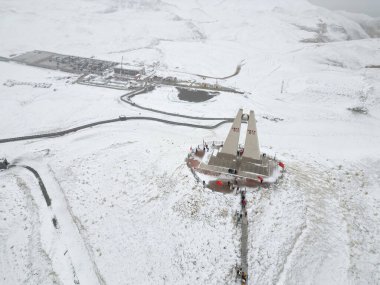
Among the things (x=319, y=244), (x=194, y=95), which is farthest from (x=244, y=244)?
(x=194, y=95)

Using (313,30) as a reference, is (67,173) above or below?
below

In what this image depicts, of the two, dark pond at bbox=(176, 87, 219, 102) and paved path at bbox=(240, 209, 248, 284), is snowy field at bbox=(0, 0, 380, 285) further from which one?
dark pond at bbox=(176, 87, 219, 102)

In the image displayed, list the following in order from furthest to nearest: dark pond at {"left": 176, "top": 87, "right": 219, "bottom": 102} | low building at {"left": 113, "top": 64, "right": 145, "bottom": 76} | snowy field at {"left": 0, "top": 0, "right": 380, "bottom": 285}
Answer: low building at {"left": 113, "top": 64, "right": 145, "bottom": 76}, dark pond at {"left": 176, "top": 87, "right": 219, "bottom": 102}, snowy field at {"left": 0, "top": 0, "right": 380, "bottom": 285}

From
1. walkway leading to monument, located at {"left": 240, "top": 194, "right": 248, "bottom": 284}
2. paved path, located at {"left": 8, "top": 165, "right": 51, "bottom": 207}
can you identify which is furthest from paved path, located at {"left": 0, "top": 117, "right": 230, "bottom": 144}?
walkway leading to monument, located at {"left": 240, "top": 194, "right": 248, "bottom": 284}

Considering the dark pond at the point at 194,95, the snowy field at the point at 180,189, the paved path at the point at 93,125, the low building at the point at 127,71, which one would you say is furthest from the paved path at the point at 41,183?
the low building at the point at 127,71

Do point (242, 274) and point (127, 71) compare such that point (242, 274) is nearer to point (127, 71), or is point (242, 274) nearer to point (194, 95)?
point (194, 95)

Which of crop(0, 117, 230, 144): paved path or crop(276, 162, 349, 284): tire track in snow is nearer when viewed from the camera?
crop(276, 162, 349, 284): tire track in snow

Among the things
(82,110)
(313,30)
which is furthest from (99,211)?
(313,30)

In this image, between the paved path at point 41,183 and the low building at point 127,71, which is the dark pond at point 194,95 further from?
the paved path at point 41,183

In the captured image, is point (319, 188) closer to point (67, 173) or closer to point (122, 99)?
point (67, 173)
